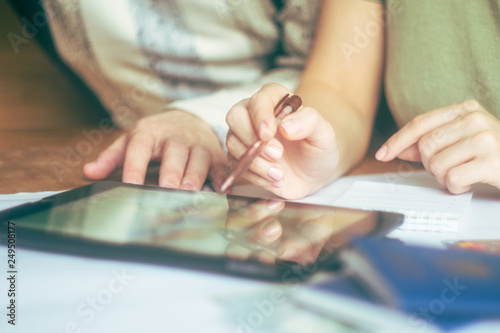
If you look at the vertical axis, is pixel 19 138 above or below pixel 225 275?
below

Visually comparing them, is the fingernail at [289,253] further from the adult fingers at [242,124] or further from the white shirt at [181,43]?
the white shirt at [181,43]

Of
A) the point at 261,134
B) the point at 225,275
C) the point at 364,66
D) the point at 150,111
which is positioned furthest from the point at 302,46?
the point at 225,275

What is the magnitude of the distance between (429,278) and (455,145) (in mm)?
254

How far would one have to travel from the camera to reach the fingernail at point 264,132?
1.38 ft

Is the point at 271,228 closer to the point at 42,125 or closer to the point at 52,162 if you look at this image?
the point at 52,162

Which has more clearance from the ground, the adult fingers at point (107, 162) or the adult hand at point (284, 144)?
the adult hand at point (284, 144)

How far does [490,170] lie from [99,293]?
1.12 ft

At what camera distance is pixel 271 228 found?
33 cm

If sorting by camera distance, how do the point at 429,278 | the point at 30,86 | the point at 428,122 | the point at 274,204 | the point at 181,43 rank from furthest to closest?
the point at 30,86 → the point at 181,43 → the point at 428,122 → the point at 274,204 → the point at 429,278

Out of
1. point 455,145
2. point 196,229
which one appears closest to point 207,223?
point 196,229

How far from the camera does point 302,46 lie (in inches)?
30.4

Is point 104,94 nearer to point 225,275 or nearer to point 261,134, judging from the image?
point 261,134

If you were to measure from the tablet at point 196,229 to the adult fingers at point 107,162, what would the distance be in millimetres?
137

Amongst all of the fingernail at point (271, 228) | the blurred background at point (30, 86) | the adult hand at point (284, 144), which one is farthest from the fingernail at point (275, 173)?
the blurred background at point (30, 86)
